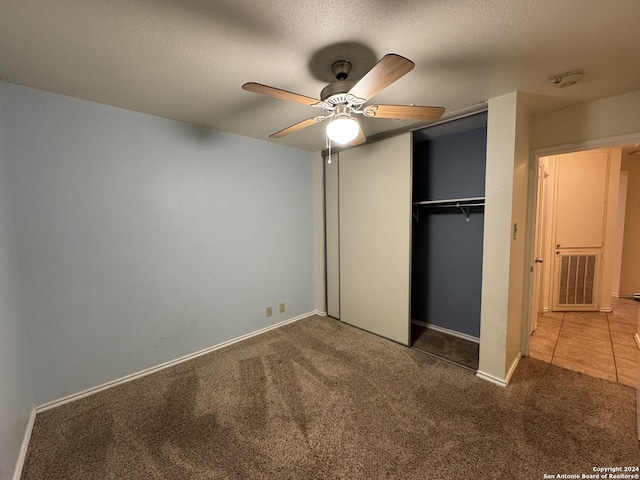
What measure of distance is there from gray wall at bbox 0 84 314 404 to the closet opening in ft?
6.12

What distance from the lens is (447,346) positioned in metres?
2.89

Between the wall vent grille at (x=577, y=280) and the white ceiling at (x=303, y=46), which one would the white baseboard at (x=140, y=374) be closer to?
the white ceiling at (x=303, y=46)

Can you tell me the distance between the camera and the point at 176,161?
2.54 meters

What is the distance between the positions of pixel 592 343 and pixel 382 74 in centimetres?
373

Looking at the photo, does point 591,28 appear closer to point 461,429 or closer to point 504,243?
point 504,243

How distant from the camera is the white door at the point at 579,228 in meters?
3.60

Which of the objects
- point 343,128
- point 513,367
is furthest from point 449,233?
point 343,128

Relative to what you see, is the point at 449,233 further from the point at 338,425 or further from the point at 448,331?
the point at 338,425

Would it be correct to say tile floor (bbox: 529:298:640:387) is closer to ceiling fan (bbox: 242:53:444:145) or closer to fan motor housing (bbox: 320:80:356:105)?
ceiling fan (bbox: 242:53:444:145)

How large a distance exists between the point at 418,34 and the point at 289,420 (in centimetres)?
251

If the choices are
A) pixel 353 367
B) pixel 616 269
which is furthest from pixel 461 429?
pixel 616 269

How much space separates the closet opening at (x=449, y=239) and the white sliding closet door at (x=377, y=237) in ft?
1.08

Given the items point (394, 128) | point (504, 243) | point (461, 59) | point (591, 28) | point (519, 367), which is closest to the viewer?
point (591, 28)

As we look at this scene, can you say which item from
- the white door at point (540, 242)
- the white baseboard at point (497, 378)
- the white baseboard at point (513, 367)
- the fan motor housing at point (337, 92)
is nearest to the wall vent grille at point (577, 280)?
the white door at point (540, 242)
